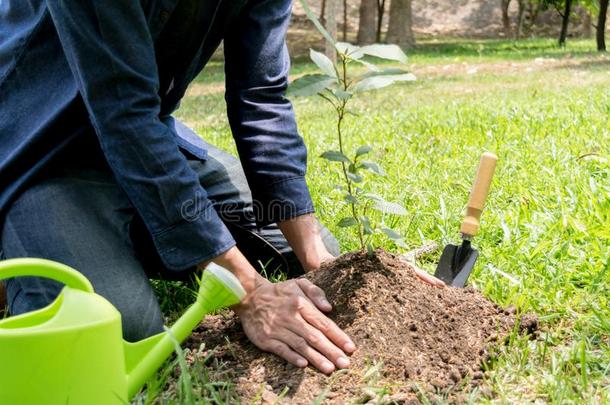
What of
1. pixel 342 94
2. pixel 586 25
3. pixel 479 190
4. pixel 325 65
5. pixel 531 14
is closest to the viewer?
pixel 342 94

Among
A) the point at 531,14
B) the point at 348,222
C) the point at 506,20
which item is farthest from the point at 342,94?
the point at 531,14

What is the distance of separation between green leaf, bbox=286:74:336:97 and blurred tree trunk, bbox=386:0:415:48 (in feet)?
52.2

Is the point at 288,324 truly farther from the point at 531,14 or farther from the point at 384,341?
the point at 531,14

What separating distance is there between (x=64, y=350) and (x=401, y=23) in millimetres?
16856

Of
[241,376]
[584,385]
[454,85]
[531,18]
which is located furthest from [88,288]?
[531,18]

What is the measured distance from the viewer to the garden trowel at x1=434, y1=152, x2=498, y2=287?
2.22 m

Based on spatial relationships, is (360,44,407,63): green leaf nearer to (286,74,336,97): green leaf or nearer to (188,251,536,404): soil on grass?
(286,74,336,97): green leaf

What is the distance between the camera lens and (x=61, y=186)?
2158 mm

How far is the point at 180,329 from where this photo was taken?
5.29ft

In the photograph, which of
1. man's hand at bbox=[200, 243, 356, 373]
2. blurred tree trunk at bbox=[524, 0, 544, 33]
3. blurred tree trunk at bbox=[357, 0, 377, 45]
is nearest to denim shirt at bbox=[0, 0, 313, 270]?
man's hand at bbox=[200, 243, 356, 373]

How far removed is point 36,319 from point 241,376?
0.53 metres

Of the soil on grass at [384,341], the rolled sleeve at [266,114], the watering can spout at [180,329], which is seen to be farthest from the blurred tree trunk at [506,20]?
the watering can spout at [180,329]

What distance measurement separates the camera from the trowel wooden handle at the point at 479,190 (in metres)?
2.21

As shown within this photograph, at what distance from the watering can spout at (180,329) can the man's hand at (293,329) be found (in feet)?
0.85
